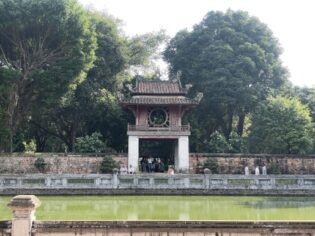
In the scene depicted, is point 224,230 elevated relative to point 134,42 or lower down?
lower down

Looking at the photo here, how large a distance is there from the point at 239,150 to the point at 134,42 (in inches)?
736

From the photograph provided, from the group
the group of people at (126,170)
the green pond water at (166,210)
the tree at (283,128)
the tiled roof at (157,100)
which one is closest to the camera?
the green pond water at (166,210)

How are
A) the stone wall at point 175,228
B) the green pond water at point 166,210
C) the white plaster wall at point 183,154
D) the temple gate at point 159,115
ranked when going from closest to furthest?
the stone wall at point 175,228 < the green pond water at point 166,210 < the white plaster wall at point 183,154 < the temple gate at point 159,115

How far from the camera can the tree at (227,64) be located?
40.0m

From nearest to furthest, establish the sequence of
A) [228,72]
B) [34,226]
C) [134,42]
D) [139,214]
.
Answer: [34,226] → [139,214] → [228,72] → [134,42]

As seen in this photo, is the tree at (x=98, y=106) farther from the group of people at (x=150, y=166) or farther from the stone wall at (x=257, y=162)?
the stone wall at (x=257, y=162)

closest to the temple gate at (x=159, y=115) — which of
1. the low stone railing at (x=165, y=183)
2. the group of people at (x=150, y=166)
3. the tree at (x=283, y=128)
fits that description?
the group of people at (x=150, y=166)

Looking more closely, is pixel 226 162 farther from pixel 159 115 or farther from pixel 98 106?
pixel 98 106

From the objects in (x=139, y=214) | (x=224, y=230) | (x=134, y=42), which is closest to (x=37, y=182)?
(x=139, y=214)

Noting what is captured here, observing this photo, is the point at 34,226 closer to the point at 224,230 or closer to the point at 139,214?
the point at 224,230

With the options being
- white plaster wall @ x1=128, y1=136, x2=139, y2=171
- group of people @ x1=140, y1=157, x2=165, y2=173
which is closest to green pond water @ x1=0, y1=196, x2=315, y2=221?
white plaster wall @ x1=128, y1=136, x2=139, y2=171

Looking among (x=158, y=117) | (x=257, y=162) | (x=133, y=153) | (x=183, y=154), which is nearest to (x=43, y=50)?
(x=158, y=117)

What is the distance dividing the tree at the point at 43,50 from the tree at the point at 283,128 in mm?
13821

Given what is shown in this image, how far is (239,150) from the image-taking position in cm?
3541
